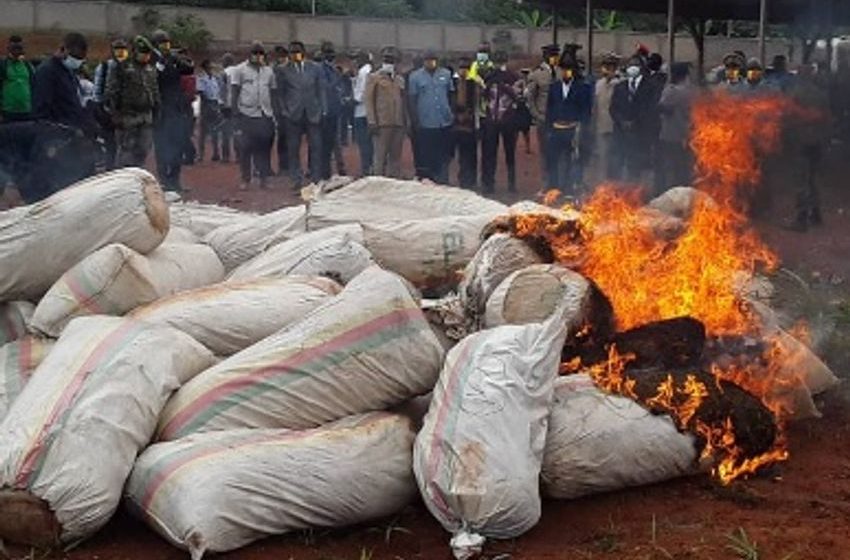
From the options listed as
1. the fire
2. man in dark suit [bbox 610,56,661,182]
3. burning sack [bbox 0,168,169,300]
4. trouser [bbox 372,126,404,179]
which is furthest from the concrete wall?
burning sack [bbox 0,168,169,300]

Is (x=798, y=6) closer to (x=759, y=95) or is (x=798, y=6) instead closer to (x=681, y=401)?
(x=759, y=95)

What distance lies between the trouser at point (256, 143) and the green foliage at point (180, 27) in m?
13.4

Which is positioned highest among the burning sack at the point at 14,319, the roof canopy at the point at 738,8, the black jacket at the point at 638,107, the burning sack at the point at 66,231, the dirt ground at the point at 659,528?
the roof canopy at the point at 738,8

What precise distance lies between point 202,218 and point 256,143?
24.9 ft

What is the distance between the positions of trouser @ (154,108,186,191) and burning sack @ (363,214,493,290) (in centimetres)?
700

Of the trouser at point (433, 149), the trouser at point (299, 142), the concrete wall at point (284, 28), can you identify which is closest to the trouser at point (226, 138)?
the trouser at point (299, 142)

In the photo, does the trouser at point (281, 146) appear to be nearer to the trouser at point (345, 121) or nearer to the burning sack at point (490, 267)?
the trouser at point (345, 121)

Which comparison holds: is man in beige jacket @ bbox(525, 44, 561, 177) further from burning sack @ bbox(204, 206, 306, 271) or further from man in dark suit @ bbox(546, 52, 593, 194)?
burning sack @ bbox(204, 206, 306, 271)

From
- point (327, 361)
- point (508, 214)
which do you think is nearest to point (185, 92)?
point (508, 214)

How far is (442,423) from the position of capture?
4.30 metres

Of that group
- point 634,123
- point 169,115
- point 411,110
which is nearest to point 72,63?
point 169,115

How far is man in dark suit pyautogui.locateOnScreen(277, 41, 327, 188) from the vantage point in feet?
44.8

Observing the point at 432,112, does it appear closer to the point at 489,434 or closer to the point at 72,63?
the point at 72,63

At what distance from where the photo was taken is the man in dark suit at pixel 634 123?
41.9 ft
